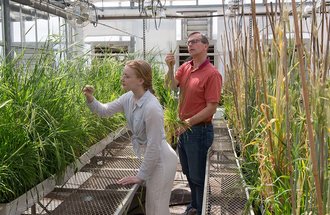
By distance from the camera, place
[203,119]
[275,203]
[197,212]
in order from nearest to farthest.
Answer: [275,203], [203,119], [197,212]

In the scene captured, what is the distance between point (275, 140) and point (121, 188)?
73 cm

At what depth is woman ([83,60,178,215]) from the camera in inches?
66.4

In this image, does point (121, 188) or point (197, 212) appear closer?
point (121, 188)

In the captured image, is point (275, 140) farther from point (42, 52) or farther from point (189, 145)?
point (42, 52)

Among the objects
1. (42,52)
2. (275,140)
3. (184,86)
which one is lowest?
(275,140)

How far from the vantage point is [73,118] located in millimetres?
1896

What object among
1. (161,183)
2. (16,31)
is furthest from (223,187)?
(16,31)

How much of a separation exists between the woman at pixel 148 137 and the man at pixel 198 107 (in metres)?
0.46

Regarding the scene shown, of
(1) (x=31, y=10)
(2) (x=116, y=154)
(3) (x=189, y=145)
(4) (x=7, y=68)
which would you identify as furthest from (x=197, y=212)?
(1) (x=31, y=10)

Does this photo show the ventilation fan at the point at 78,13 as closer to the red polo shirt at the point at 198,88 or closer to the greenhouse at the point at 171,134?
the greenhouse at the point at 171,134

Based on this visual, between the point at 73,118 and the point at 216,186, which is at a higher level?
the point at 73,118

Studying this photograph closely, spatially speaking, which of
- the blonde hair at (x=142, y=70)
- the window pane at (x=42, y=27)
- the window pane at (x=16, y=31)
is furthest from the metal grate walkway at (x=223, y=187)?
the window pane at (x=42, y=27)

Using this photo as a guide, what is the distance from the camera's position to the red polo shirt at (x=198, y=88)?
220 centimetres

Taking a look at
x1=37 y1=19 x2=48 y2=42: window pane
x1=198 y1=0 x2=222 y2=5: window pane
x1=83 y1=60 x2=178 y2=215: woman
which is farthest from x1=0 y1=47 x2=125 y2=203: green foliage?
x1=198 y1=0 x2=222 y2=5: window pane
